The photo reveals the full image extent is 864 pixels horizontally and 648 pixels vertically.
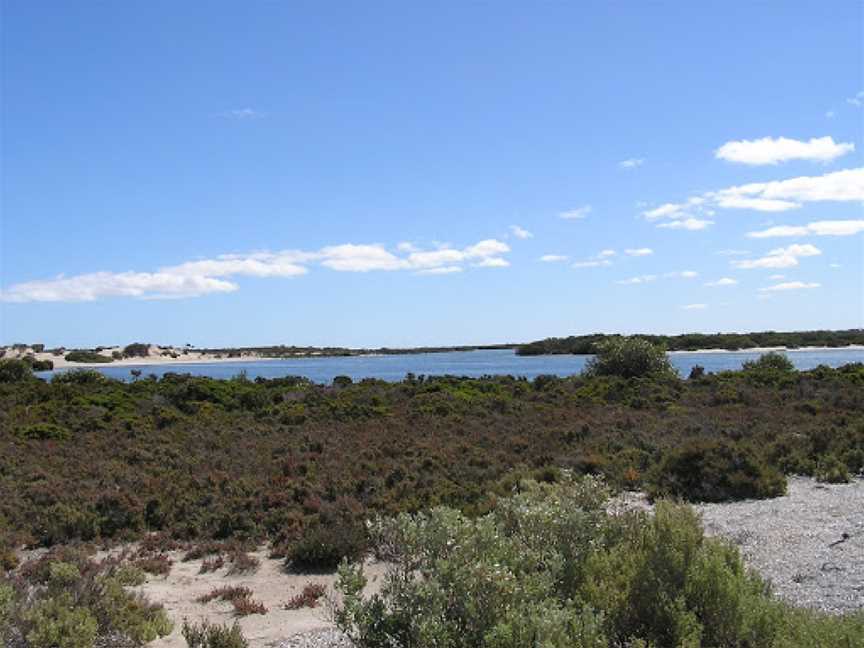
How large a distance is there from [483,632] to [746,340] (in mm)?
111487

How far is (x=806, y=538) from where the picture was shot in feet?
30.8

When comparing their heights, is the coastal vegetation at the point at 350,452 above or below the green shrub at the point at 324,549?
above

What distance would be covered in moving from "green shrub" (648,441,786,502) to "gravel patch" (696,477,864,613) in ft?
1.38

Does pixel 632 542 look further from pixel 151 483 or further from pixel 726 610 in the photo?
pixel 151 483

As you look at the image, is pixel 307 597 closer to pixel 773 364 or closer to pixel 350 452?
pixel 350 452

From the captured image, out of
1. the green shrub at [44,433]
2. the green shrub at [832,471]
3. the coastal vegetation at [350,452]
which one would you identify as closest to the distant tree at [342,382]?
the coastal vegetation at [350,452]

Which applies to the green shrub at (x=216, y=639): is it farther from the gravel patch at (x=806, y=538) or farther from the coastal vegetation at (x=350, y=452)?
the gravel patch at (x=806, y=538)

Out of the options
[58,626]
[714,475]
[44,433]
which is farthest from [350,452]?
[58,626]

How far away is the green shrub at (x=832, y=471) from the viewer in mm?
13758

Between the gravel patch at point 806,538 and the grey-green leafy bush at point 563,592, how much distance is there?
1.90 metres

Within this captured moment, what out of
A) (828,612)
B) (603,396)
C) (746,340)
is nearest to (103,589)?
(828,612)

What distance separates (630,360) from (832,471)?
25.6 meters

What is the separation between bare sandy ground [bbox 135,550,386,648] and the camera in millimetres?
7289

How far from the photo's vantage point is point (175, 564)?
400 inches
